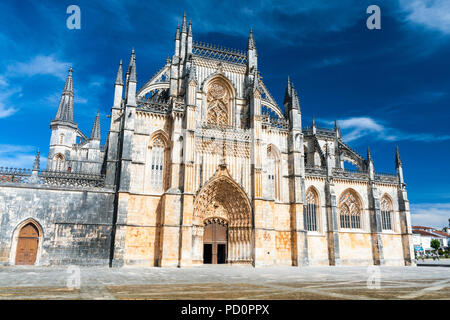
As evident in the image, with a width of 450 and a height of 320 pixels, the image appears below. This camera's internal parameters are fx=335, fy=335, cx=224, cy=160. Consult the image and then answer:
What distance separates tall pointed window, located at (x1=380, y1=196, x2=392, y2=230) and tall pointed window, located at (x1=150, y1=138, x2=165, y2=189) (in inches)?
1003

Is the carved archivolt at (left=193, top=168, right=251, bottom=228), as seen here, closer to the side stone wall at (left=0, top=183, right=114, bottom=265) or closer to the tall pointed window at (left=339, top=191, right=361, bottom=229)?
the side stone wall at (left=0, top=183, right=114, bottom=265)

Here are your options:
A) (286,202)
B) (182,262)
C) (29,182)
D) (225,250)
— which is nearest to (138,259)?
(182,262)

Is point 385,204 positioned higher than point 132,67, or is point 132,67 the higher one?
point 132,67

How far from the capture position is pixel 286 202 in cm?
3084

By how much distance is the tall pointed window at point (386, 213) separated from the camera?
123 ft

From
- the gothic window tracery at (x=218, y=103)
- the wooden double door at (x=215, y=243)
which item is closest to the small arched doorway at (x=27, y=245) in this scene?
the wooden double door at (x=215, y=243)

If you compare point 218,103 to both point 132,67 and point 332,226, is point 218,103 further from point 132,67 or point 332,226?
point 332,226

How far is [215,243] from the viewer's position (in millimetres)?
28453

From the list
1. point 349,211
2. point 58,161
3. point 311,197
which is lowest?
point 349,211

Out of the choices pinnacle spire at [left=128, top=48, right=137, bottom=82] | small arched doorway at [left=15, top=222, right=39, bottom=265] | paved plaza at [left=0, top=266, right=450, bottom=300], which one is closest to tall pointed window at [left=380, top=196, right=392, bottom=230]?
paved plaza at [left=0, top=266, right=450, bottom=300]

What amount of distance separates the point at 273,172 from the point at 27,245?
20396 millimetres

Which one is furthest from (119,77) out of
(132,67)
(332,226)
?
(332,226)

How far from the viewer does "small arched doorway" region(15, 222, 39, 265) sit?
2191 cm
